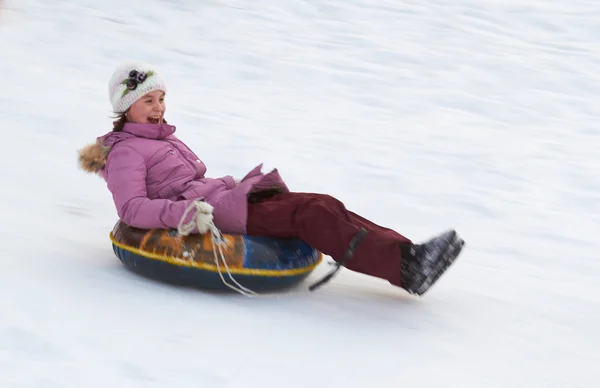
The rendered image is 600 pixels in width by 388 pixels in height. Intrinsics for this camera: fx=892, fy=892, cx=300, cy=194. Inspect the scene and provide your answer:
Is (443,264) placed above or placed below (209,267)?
above

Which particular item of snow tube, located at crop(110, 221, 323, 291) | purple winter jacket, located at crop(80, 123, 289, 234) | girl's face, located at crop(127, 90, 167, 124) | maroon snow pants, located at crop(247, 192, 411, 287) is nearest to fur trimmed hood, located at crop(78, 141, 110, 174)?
purple winter jacket, located at crop(80, 123, 289, 234)

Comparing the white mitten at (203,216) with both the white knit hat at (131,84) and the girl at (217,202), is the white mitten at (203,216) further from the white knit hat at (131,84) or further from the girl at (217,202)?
the white knit hat at (131,84)

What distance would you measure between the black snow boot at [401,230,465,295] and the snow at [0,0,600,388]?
0.16m

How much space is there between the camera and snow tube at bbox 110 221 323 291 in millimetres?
3469

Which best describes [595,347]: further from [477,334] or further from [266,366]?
[266,366]

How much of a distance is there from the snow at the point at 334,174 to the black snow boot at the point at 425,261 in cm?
16

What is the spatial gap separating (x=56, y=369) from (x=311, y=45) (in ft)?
20.2

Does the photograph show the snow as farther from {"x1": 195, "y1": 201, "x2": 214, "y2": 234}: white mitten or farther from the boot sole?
{"x1": 195, "y1": 201, "x2": 214, "y2": 234}: white mitten

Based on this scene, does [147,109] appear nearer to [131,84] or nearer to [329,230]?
[131,84]

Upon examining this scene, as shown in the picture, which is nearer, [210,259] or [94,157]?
[210,259]

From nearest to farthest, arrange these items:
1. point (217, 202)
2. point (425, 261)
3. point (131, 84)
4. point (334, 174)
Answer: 1. point (425, 261)
2. point (217, 202)
3. point (131, 84)
4. point (334, 174)

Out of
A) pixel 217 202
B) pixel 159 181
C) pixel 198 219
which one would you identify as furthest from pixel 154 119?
pixel 198 219

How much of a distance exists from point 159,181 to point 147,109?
1.05ft

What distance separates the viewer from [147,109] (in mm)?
3760
